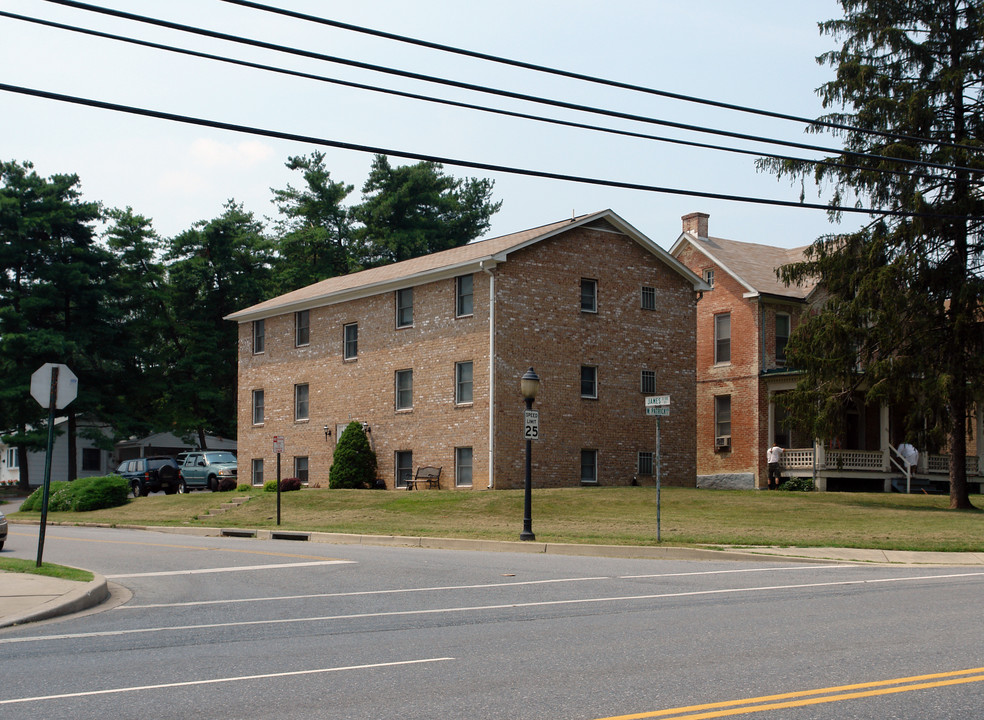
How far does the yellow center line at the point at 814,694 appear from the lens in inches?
260

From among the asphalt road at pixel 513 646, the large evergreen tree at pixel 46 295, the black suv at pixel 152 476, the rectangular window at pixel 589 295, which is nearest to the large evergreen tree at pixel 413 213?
the large evergreen tree at pixel 46 295

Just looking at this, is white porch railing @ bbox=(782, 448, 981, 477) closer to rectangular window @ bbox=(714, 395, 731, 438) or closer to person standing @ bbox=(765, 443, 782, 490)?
person standing @ bbox=(765, 443, 782, 490)

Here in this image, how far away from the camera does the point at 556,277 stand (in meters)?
35.9

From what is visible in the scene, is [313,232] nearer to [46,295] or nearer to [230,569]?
[46,295]

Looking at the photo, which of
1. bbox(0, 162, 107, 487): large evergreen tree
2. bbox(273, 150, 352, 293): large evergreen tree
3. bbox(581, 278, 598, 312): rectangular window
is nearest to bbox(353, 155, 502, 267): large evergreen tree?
bbox(273, 150, 352, 293): large evergreen tree

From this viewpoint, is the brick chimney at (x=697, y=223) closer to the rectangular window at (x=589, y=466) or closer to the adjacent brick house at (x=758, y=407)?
the adjacent brick house at (x=758, y=407)

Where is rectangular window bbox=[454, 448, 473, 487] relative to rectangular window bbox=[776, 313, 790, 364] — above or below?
below

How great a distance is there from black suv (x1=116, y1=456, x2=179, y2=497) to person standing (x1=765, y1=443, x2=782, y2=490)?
2584 cm

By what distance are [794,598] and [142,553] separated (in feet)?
44.1

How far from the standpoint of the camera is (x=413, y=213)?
251 feet

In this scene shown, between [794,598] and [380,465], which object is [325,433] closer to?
[380,465]

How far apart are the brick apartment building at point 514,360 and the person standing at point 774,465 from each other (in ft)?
10.6

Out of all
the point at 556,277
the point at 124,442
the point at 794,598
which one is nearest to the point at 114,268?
the point at 124,442

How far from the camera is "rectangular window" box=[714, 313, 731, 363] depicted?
4250cm
